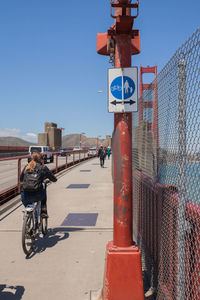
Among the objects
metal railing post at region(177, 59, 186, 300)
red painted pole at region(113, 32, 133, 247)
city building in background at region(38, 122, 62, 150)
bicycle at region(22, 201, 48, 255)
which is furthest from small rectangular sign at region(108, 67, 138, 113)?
city building in background at region(38, 122, 62, 150)

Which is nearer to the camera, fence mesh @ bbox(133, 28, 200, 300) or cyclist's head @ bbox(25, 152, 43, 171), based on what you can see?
fence mesh @ bbox(133, 28, 200, 300)

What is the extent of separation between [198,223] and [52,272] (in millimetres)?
2596

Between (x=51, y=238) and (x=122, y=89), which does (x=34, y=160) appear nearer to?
(x=51, y=238)

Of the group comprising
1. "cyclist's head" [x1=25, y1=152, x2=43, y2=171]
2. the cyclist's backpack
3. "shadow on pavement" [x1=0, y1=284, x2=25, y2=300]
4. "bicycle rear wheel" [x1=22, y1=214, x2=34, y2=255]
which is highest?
"cyclist's head" [x1=25, y1=152, x2=43, y2=171]

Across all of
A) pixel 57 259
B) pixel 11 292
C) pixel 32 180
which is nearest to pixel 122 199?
pixel 11 292

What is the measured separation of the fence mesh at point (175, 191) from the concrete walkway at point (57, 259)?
0.95m

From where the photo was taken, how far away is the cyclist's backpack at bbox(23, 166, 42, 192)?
15.2 ft

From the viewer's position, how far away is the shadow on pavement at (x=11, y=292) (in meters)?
3.31

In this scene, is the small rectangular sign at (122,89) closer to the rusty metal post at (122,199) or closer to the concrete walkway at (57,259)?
the rusty metal post at (122,199)

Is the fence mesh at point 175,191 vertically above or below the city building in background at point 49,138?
below

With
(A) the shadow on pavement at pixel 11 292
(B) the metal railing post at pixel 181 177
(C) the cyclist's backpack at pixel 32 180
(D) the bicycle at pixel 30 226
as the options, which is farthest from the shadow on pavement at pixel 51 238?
(B) the metal railing post at pixel 181 177

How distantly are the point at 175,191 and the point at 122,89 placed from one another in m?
1.25

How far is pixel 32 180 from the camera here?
464 centimetres

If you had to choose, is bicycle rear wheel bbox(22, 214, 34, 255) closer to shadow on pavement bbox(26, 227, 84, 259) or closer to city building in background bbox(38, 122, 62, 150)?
shadow on pavement bbox(26, 227, 84, 259)
